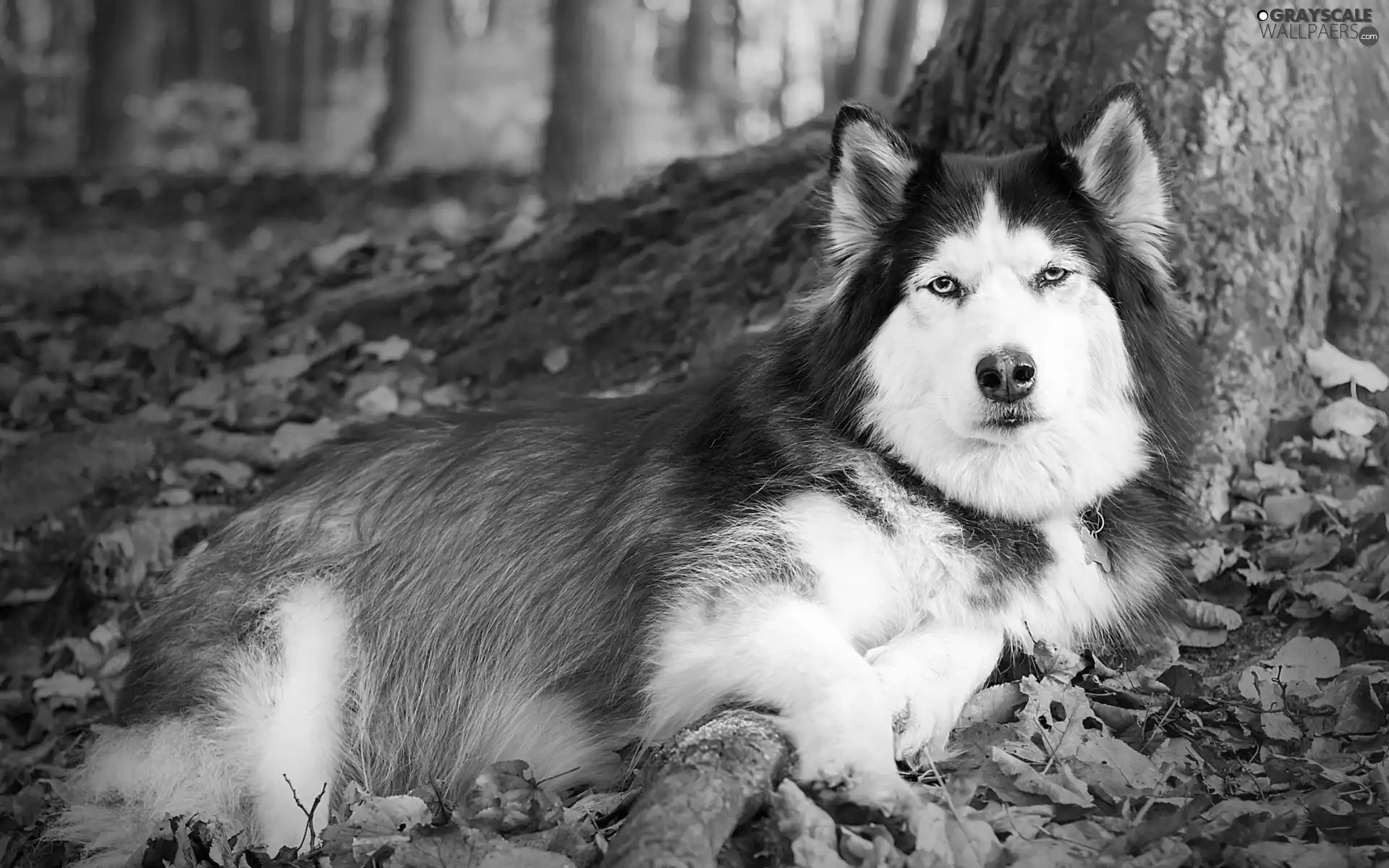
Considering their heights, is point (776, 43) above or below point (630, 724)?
above

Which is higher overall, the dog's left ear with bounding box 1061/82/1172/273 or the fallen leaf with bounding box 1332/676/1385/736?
the dog's left ear with bounding box 1061/82/1172/273

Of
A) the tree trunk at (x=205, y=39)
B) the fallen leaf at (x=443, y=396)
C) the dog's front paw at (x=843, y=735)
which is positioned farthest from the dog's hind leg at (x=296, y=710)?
the tree trunk at (x=205, y=39)

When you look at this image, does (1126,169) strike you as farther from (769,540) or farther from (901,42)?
(901,42)

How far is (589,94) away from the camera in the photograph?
32.7ft

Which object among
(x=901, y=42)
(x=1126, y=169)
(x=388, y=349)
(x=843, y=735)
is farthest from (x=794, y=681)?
(x=901, y=42)

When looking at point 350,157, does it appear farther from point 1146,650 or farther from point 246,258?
point 1146,650

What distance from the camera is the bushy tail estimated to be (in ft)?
11.0

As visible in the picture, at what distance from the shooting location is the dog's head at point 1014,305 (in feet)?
10.3

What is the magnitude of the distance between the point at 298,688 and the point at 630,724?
44.3 inches

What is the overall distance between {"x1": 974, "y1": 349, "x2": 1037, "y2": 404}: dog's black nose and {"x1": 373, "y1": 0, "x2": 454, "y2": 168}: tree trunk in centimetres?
1422

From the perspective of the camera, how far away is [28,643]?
16.3 feet

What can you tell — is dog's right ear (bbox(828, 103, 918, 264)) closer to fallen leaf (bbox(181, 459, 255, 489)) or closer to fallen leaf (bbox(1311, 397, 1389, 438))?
fallen leaf (bbox(1311, 397, 1389, 438))

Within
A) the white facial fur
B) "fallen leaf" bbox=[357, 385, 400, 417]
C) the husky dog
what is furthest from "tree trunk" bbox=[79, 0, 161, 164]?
the white facial fur

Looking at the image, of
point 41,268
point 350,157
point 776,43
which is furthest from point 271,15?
point 41,268
